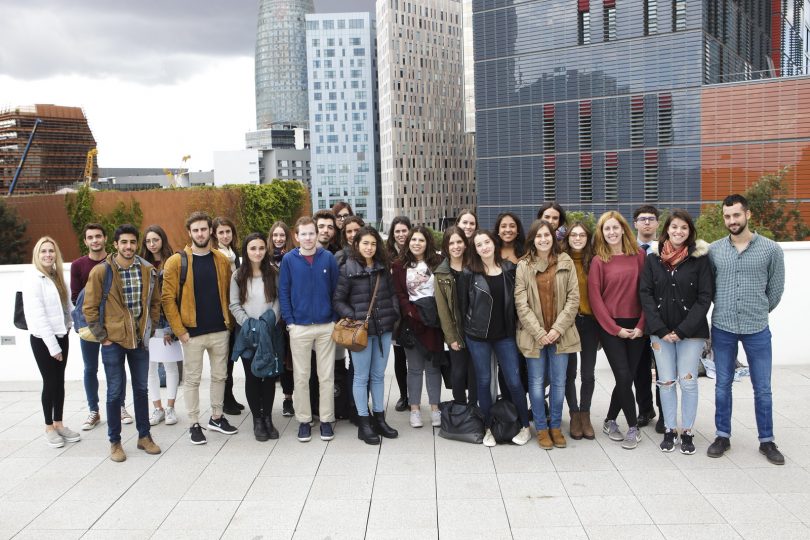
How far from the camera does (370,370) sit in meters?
5.27

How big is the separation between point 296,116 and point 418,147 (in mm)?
81741

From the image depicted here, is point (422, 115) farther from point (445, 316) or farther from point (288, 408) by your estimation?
point (445, 316)

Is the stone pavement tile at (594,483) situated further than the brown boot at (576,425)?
No

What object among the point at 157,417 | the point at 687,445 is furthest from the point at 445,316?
the point at 157,417

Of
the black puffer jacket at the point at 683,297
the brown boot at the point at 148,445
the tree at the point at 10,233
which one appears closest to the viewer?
the black puffer jacket at the point at 683,297

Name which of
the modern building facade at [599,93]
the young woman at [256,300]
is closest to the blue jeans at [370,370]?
the young woman at [256,300]

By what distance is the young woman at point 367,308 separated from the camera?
505 cm

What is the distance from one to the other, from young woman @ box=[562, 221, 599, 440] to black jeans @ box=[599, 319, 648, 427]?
107mm

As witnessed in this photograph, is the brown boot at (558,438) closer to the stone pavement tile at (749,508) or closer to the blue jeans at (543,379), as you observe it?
the blue jeans at (543,379)

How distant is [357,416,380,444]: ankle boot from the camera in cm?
502

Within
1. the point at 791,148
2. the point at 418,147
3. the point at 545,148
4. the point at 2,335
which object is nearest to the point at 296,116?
the point at 418,147

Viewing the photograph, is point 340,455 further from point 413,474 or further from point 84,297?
point 84,297

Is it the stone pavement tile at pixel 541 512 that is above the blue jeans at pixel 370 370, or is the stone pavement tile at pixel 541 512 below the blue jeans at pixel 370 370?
below

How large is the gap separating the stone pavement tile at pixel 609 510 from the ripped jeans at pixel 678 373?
0.99 metres
